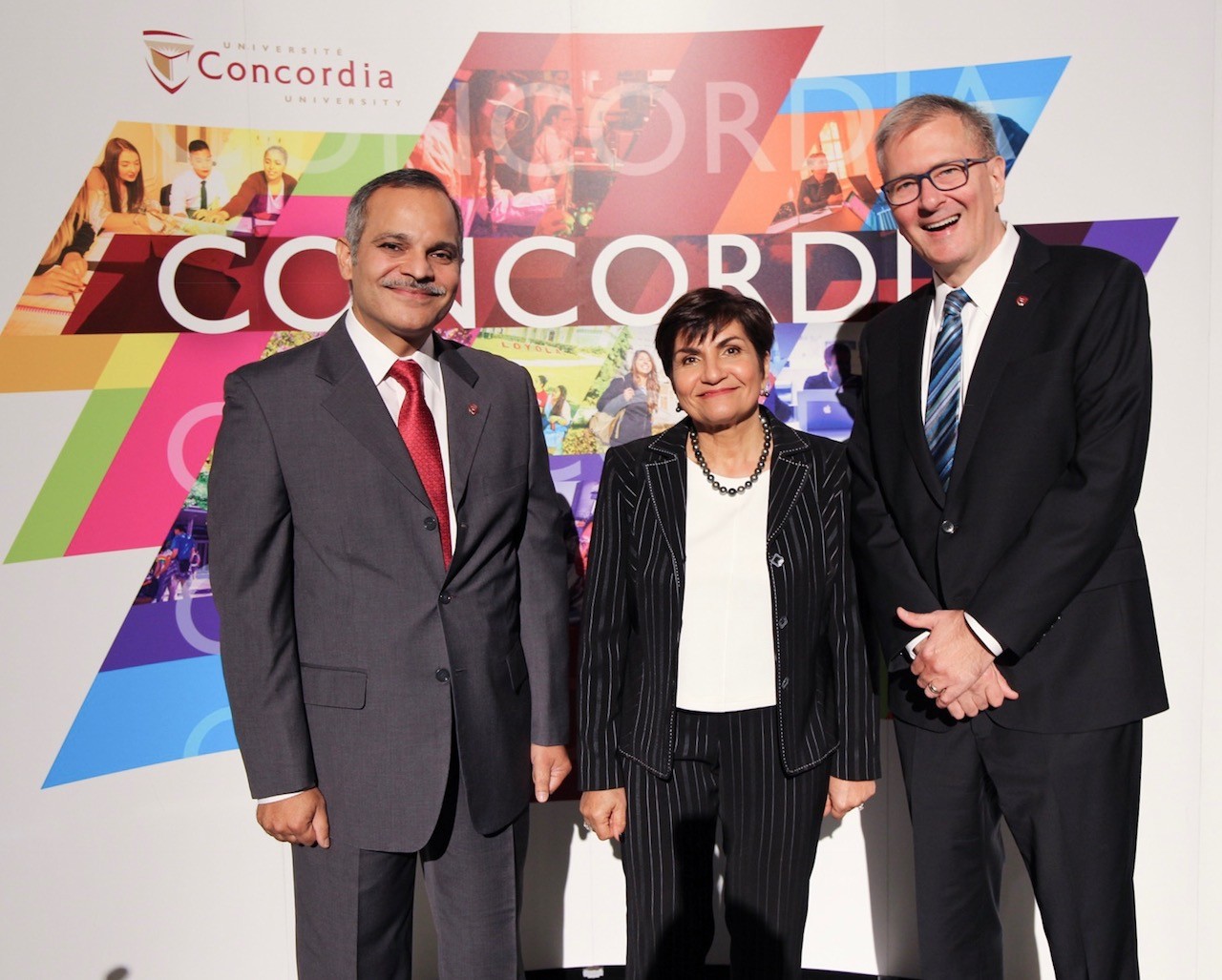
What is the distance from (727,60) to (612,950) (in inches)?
116

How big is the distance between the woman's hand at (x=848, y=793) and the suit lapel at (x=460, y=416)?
3.71 feet

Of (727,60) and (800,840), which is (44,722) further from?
(727,60)

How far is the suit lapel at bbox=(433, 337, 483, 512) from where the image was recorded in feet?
6.74

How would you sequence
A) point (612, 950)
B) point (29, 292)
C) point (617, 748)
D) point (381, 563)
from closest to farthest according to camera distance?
1. point (381, 563)
2. point (617, 748)
3. point (29, 292)
4. point (612, 950)

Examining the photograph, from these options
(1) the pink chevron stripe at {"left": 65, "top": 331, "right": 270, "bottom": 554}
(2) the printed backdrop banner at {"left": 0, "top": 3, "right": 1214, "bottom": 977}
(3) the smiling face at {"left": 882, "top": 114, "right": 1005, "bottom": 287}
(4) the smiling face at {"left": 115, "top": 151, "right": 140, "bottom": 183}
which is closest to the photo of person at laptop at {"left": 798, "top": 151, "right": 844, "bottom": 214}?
(2) the printed backdrop banner at {"left": 0, "top": 3, "right": 1214, "bottom": 977}

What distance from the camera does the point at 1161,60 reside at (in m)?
2.86

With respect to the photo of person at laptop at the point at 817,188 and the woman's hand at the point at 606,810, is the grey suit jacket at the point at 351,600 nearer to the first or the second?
the woman's hand at the point at 606,810

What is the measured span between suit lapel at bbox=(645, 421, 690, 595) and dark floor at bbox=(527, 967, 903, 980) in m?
1.75

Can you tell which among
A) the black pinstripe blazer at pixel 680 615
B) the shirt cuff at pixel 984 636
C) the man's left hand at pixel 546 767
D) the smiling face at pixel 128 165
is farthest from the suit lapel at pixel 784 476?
the smiling face at pixel 128 165

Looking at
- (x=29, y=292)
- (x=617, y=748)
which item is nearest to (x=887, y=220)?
(x=617, y=748)

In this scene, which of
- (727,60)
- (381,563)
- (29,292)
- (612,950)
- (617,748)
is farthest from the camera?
(612,950)

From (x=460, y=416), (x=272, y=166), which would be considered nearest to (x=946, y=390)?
(x=460, y=416)

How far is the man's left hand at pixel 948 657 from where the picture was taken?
2014mm

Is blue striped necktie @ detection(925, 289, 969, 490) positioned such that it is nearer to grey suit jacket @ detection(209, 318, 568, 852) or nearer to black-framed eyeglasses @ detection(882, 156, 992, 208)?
black-framed eyeglasses @ detection(882, 156, 992, 208)
